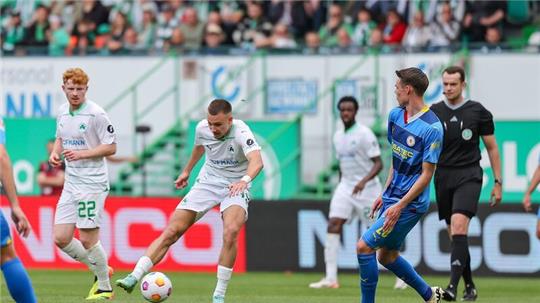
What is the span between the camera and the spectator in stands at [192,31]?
79.5ft

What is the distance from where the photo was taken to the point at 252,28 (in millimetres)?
24266

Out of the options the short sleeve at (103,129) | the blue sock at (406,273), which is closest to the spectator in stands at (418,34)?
the short sleeve at (103,129)

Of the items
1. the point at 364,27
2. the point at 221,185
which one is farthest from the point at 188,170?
the point at 364,27

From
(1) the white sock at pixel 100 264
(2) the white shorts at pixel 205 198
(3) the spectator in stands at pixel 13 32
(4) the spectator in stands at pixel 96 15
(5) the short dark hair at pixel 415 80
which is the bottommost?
(1) the white sock at pixel 100 264

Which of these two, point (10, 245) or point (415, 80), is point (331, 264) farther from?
point (10, 245)

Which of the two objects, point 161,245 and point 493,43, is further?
point 493,43

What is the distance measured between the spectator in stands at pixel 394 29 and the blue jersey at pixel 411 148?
11721 millimetres

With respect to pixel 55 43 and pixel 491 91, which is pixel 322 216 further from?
pixel 55 43

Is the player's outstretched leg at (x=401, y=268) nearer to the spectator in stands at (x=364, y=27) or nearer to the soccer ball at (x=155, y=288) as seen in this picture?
the soccer ball at (x=155, y=288)

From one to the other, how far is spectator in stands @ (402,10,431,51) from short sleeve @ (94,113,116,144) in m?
10.3

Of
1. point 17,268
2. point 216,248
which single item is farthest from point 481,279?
point 17,268

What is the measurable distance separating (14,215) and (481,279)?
1051 centimetres

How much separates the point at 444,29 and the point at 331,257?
24.6 feet

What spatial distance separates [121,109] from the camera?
24.5 metres
